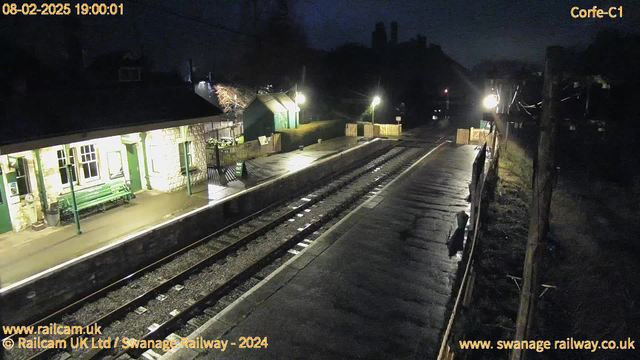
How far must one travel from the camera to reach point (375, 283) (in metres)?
8.66

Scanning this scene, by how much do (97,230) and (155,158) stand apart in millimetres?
4649

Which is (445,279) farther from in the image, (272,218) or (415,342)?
(272,218)

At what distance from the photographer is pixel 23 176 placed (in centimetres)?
1139

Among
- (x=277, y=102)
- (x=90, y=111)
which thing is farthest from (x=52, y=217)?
(x=277, y=102)

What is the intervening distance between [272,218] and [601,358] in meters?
9.85

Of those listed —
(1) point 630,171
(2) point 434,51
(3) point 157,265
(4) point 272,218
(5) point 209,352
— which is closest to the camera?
(5) point 209,352

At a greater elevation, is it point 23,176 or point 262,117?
point 262,117

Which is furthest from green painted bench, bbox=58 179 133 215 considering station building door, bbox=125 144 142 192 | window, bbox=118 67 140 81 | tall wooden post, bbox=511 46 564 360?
tall wooden post, bbox=511 46 564 360

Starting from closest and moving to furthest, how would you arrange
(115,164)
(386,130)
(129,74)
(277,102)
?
(115,164)
(129,74)
(277,102)
(386,130)

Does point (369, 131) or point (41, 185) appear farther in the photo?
point (369, 131)

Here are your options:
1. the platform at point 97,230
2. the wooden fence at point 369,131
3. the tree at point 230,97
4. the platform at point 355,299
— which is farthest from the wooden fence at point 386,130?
the platform at point 355,299

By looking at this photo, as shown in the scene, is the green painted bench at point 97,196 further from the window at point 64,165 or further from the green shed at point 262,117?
the green shed at point 262,117

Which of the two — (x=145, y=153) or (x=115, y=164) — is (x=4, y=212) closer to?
(x=115, y=164)

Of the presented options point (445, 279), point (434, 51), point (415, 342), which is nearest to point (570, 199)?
point (445, 279)
